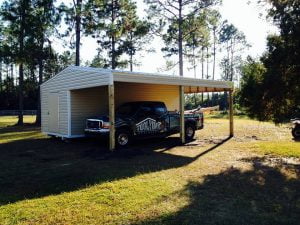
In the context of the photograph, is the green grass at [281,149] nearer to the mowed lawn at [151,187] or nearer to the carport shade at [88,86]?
the mowed lawn at [151,187]

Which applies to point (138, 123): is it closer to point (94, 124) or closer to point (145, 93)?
point (94, 124)

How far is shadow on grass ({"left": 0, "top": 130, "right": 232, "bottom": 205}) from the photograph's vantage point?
6789 millimetres

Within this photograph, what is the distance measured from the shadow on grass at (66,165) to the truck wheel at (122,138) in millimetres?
356

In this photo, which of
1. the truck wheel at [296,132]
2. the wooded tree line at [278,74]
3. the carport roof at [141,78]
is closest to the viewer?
the wooded tree line at [278,74]

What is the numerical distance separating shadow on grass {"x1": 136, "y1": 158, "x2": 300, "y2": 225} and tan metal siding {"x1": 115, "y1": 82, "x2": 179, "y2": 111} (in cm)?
968

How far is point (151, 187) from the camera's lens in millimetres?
6613

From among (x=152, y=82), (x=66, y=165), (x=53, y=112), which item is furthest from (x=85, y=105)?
(x=66, y=165)

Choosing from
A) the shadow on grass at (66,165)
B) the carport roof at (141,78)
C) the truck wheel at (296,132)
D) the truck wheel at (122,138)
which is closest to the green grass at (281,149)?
the shadow on grass at (66,165)

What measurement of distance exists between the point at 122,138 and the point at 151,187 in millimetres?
6165

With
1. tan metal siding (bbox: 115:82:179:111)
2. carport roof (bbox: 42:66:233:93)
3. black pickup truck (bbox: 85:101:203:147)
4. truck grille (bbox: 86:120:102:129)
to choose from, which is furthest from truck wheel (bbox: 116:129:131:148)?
tan metal siding (bbox: 115:82:179:111)

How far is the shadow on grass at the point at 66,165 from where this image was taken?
6.79 metres

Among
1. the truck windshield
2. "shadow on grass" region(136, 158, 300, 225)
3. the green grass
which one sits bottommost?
"shadow on grass" region(136, 158, 300, 225)

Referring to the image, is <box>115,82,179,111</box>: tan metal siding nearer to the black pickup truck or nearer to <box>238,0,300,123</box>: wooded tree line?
the black pickup truck

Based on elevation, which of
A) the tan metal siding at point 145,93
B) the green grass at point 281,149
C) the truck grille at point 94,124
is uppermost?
the tan metal siding at point 145,93
